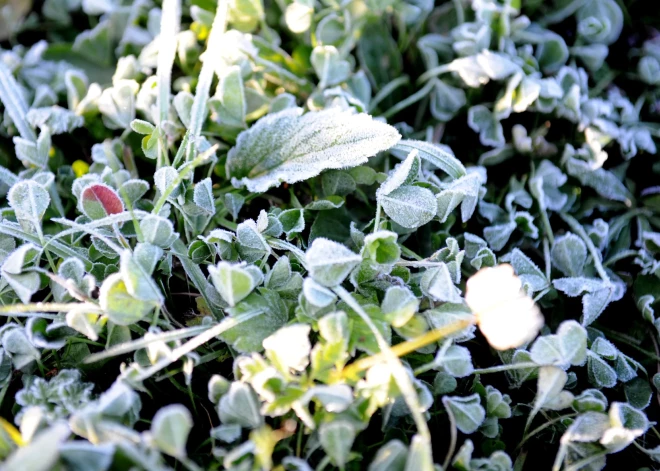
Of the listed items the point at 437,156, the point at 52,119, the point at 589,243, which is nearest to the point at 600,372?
the point at 589,243

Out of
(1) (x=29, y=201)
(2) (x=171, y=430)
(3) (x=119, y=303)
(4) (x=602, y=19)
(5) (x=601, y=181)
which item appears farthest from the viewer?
(4) (x=602, y=19)

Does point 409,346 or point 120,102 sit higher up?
point 120,102

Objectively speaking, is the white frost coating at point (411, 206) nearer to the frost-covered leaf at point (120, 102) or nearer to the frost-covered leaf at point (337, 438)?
the frost-covered leaf at point (337, 438)

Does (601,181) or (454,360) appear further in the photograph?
(601,181)

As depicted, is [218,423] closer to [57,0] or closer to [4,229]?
[4,229]

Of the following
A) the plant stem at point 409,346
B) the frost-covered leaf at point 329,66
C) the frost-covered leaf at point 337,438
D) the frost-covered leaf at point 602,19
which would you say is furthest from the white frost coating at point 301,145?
the frost-covered leaf at point 602,19

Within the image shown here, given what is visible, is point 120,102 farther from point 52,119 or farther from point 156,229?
point 156,229

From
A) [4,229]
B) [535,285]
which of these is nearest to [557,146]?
[535,285]
